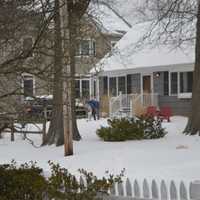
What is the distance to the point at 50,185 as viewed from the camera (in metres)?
7.30

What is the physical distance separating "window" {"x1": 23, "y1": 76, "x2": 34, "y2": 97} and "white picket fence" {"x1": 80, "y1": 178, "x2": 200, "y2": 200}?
1730 millimetres

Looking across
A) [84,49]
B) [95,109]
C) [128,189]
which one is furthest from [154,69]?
[128,189]

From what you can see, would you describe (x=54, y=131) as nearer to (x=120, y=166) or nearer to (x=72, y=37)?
(x=120, y=166)

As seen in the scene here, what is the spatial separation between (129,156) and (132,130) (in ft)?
13.9

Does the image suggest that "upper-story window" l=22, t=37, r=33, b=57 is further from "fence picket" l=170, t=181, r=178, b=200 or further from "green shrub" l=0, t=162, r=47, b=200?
"fence picket" l=170, t=181, r=178, b=200

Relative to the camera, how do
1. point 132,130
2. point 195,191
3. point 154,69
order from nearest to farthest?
point 195,191
point 132,130
point 154,69

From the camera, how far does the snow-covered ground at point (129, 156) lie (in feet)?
34.8

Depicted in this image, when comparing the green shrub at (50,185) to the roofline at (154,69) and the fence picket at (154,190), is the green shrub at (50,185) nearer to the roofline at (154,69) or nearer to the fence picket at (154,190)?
the fence picket at (154,190)

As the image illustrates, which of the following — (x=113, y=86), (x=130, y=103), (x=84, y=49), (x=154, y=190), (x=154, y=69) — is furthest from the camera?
(x=113, y=86)

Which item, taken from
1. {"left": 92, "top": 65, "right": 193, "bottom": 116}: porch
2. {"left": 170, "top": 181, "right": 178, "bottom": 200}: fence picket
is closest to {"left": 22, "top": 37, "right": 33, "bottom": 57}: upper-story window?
{"left": 170, "top": 181, "right": 178, "bottom": 200}: fence picket

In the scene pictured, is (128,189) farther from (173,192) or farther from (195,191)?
(195,191)

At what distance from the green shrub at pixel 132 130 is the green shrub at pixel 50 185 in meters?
8.71

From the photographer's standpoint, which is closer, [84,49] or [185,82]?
[84,49]

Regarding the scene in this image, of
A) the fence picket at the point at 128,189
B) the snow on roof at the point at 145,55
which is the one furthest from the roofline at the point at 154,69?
the fence picket at the point at 128,189
